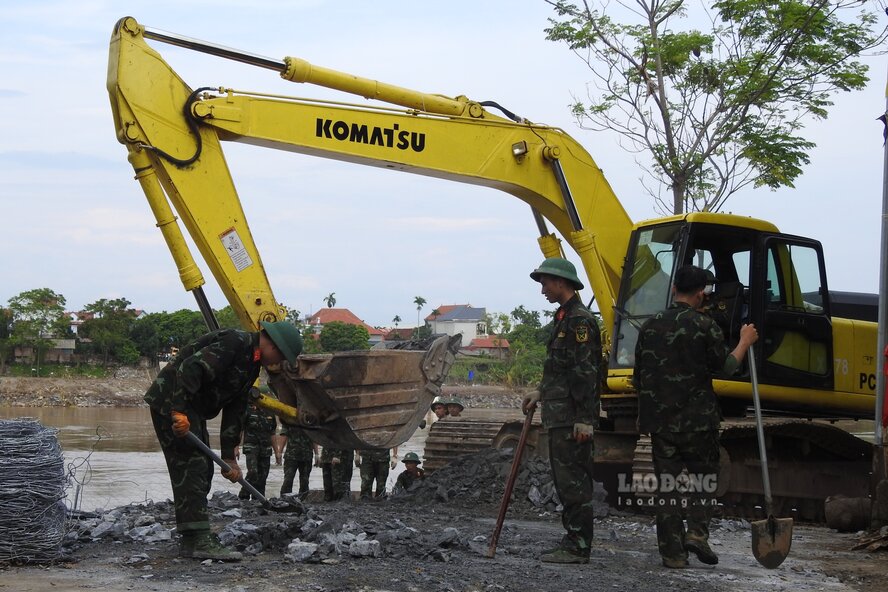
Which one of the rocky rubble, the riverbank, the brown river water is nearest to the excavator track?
the rocky rubble

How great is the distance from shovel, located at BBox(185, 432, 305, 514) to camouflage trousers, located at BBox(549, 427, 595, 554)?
201cm

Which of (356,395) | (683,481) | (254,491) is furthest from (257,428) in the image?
(683,481)

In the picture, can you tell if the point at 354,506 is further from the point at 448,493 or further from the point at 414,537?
the point at 414,537

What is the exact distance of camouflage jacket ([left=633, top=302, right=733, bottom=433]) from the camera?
6863mm

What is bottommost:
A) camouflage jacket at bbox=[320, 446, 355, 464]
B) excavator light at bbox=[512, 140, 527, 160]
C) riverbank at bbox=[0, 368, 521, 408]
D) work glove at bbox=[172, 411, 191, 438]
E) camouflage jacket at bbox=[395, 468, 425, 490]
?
riverbank at bbox=[0, 368, 521, 408]

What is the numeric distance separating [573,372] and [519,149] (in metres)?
3.86

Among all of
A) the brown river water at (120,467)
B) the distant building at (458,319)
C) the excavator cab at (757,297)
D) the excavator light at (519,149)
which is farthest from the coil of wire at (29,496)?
the distant building at (458,319)

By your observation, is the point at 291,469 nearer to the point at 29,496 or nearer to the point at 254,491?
the point at 254,491

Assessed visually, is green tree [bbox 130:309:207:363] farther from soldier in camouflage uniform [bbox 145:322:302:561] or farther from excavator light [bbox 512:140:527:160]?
soldier in camouflage uniform [bbox 145:322:302:561]

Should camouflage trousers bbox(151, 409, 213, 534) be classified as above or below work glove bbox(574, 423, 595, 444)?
below

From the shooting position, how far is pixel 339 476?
12.8 metres

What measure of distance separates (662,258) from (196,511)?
5593mm

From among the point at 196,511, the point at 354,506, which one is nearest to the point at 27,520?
the point at 196,511

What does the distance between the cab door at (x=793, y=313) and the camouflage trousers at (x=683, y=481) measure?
3569 mm
